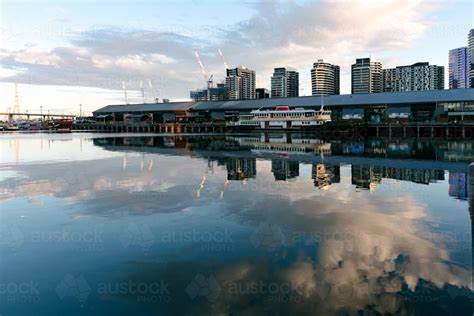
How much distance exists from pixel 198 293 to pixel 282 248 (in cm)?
352

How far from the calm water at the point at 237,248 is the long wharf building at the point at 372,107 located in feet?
267

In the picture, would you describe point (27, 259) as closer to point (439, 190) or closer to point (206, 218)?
point (206, 218)

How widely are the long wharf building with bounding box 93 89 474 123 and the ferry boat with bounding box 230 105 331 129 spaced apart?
20.2ft

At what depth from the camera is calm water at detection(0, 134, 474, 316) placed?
8.20 meters

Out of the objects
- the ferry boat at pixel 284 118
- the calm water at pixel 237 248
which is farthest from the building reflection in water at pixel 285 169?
the ferry boat at pixel 284 118

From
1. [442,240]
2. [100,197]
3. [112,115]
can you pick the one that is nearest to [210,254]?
[442,240]

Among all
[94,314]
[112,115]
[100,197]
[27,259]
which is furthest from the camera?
[112,115]

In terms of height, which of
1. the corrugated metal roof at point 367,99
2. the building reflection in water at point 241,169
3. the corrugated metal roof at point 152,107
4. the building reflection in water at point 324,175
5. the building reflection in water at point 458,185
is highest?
the corrugated metal roof at point 152,107

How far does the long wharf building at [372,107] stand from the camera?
302 feet

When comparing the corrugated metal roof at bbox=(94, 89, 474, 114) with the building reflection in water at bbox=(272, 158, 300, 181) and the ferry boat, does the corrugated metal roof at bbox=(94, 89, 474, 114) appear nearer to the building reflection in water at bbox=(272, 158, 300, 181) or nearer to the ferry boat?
the ferry boat

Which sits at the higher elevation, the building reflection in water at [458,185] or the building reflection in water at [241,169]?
the building reflection in water at [241,169]

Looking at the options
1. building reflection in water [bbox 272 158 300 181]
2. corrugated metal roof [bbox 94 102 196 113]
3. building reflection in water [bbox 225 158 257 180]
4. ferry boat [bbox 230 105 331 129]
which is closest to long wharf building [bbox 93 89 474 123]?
corrugated metal roof [bbox 94 102 196 113]

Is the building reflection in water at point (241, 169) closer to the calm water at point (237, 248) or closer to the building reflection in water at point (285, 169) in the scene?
the building reflection in water at point (285, 169)

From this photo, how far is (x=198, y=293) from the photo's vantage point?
8.54 metres
